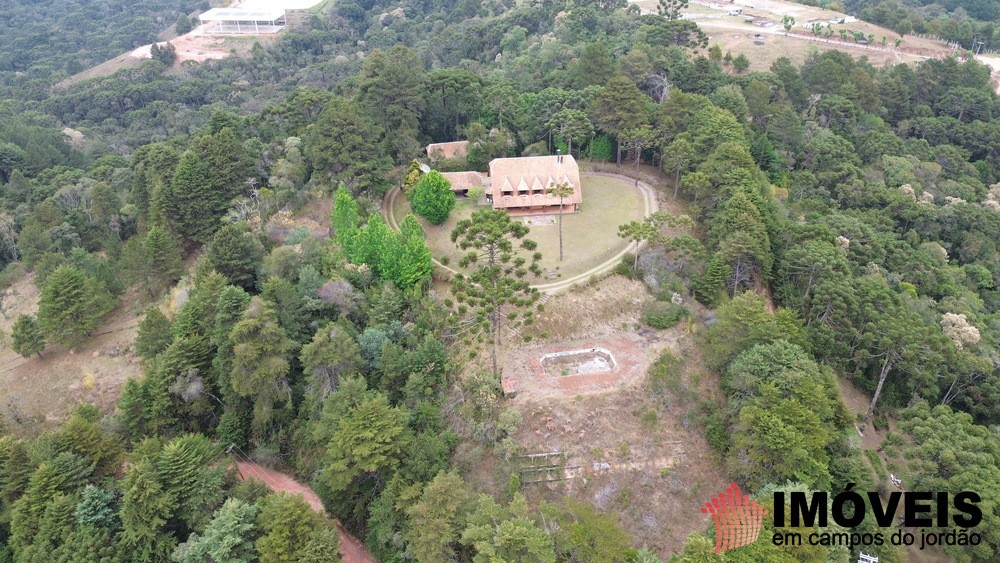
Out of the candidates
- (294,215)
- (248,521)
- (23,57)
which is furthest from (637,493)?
(23,57)

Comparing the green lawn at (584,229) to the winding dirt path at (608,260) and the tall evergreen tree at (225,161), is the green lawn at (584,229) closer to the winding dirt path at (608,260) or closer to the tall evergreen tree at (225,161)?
the winding dirt path at (608,260)

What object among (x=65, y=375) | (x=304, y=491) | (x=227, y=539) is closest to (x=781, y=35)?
(x=304, y=491)

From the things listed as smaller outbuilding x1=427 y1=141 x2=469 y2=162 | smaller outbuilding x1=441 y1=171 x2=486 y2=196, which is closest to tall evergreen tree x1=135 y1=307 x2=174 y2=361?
smaller outbuilding x1=441 y1=171 x2=486 y2=196

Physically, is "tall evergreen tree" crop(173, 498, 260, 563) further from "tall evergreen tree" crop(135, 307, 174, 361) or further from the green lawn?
the green lawn

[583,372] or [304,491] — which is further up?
[583,372]

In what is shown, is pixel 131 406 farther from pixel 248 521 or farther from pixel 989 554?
pixel 989 554

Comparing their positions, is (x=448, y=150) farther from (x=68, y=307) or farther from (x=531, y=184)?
(x=68, y=307)
